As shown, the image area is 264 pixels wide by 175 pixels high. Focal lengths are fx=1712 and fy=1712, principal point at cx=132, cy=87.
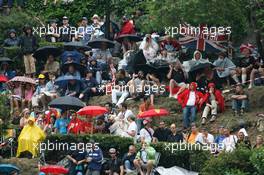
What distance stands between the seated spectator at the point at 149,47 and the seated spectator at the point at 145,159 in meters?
8.34

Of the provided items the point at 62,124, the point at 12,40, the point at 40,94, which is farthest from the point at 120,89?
the point at 12,40

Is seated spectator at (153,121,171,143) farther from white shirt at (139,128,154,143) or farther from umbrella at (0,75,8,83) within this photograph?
umbrella at (0,75,8,83)

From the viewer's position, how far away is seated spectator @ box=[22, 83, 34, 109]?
→ 59.7m

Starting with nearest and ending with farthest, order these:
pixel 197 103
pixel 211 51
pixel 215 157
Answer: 1. pixel 215 157
2. pixel 197 103
3. pixel 211 51

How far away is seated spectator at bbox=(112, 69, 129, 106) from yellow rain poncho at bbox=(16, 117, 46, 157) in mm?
3881

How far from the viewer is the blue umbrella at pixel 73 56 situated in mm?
60875

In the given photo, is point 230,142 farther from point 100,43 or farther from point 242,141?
point 100,43

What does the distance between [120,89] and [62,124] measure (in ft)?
13.6

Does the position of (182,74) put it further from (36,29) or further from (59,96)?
(36,29)

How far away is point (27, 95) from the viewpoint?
60281 millimetres

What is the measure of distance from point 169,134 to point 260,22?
6501mm

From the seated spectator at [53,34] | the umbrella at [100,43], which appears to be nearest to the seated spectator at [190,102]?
the umbrella at [100,43]

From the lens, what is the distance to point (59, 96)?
58.8 meters

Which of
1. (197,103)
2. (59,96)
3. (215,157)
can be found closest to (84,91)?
(59,96)
